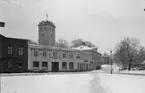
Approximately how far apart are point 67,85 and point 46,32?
2604cm

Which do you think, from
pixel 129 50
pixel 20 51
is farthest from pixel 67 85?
pixel 129 50

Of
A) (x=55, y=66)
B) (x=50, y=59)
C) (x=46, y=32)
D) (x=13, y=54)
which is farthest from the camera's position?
(x=46, y=32)

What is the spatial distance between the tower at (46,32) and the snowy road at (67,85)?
75.7ft

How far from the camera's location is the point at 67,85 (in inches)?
842

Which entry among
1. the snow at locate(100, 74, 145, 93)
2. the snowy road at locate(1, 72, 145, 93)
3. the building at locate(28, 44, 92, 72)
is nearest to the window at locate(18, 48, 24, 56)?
the building at locate(28, 44, 92, 72)

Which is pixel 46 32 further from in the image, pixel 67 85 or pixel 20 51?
pixel 67 85

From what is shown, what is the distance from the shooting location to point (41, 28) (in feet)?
151

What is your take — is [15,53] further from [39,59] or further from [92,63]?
[92,63]

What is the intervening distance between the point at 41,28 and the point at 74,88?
27967mm

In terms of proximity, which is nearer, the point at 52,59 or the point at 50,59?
the point at 50,59

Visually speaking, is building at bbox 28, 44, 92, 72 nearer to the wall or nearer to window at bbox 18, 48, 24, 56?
the wall

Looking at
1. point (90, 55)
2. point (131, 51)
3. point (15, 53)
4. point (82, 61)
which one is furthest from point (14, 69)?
point (131, 51)

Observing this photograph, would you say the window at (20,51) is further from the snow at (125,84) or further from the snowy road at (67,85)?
the snow at (125,84)

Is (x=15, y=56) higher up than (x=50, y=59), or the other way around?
(x=15, y=56)
